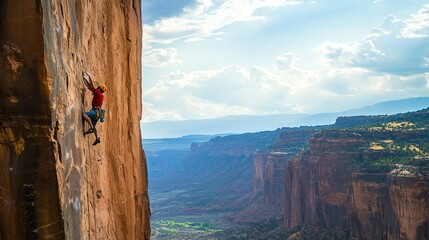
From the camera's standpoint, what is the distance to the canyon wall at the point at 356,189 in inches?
1770

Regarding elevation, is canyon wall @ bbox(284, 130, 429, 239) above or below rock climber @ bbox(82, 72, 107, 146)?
A: below

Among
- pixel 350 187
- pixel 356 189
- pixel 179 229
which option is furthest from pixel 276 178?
pixel 356 189

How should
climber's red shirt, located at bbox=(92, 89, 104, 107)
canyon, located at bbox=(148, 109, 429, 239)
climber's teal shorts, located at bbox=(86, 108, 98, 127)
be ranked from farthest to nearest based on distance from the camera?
1. canyon, located at bbox=(148, 109, 429, 239)
2. climber's red shirt, located at bbox=(92, 89, 104, 107)
3. climber's teal shorts, located at bbox=(86, 108, 98, 127)

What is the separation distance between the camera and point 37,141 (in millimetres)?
7562

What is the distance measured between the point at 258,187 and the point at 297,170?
53766 millimetres

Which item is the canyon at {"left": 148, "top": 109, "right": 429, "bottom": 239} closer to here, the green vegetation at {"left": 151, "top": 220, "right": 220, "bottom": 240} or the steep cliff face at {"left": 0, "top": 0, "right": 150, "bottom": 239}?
the green vegetation at {"left": 151, "top": 220, "right": 220, "bottom": 240}

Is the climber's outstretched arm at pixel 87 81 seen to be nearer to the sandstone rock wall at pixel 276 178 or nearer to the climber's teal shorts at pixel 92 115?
the climber's teal shorts at pixel 92 115

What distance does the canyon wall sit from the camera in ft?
148

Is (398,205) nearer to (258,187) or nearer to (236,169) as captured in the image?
(258,187)

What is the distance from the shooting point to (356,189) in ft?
181

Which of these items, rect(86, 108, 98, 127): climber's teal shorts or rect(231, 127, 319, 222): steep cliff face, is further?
rect(231, 127, 319, 222): steep cliff face

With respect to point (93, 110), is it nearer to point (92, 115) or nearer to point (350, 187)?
point (92, 115)

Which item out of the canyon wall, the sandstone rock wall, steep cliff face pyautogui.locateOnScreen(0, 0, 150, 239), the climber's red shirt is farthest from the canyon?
steep cliff face pyautogui.locateOnScreen(0, 0, 150, 239)

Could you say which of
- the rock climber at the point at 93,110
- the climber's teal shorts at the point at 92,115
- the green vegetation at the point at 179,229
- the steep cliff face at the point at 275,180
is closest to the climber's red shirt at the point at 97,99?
the rock climber at the point at 93,110
